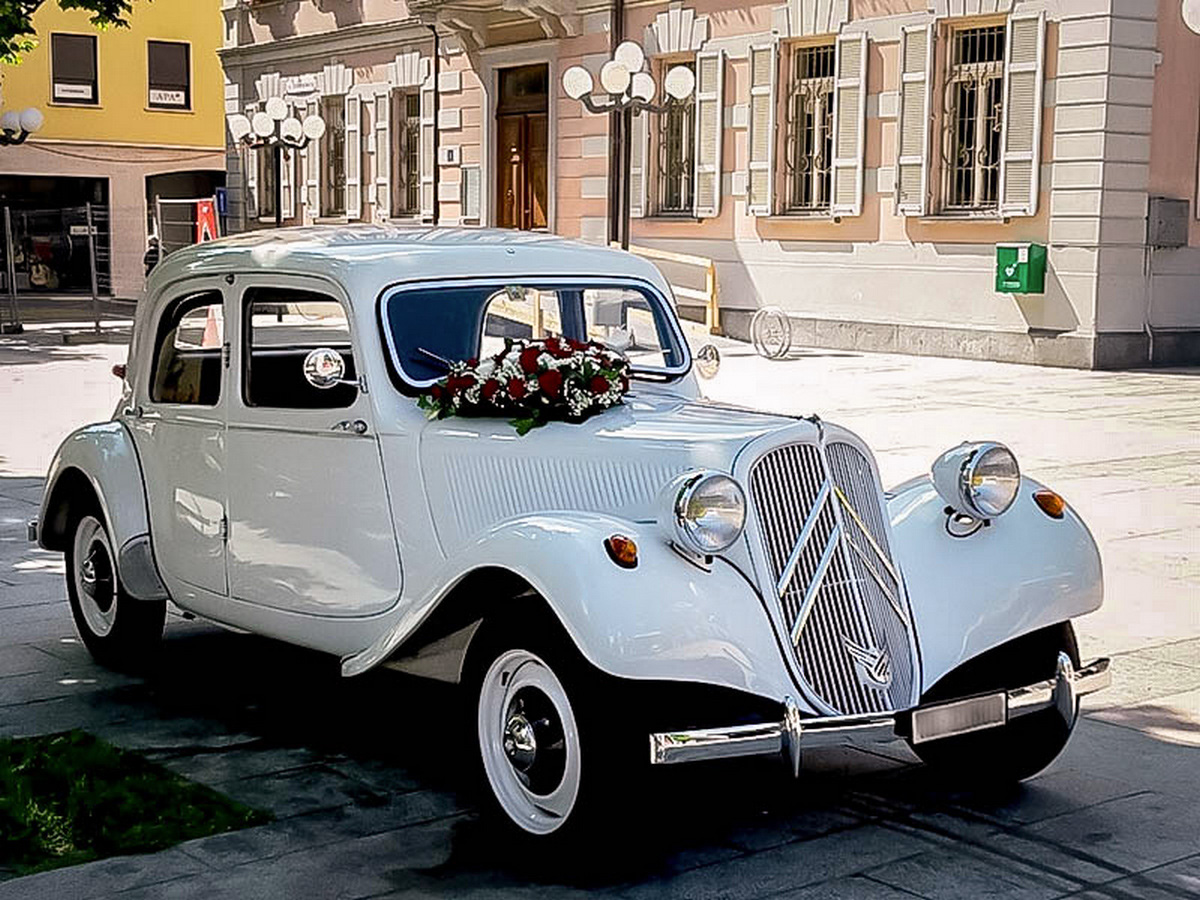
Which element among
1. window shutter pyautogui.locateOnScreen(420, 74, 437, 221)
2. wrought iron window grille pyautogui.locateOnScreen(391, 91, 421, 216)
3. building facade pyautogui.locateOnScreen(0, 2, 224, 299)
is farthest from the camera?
building facade pyautogui.locateOnScreen(0, 2, 224, 299)

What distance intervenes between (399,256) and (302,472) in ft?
2.46

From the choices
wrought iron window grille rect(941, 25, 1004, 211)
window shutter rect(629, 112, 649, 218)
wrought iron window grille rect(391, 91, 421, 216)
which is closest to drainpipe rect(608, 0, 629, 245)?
window shutter rect(629, 112, 649, 218)

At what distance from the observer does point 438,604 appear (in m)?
4.99

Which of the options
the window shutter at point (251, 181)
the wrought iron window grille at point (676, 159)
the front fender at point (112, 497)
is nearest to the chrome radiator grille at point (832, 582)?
the front fender at point (112, 497)

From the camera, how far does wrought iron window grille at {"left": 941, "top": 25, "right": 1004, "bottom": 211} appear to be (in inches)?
784

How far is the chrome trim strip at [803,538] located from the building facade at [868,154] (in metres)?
14.9

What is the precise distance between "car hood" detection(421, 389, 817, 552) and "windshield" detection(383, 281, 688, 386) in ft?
1.18

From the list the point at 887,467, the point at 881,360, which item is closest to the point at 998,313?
the point at 881,360

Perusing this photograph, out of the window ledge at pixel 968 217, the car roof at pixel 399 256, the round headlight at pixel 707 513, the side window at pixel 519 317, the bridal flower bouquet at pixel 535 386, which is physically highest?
the window ledge at pixel 968 217

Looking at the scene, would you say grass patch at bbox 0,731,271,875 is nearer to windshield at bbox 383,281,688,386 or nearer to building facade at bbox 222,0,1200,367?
windshield at bbox 383,281,688,386

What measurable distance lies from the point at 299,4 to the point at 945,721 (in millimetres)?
30084

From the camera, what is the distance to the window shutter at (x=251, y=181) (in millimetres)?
34594

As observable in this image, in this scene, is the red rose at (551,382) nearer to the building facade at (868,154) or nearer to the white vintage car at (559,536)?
the white vintage car at (559,536)

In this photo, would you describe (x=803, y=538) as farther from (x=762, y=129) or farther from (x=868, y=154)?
(x=762, y=129)
